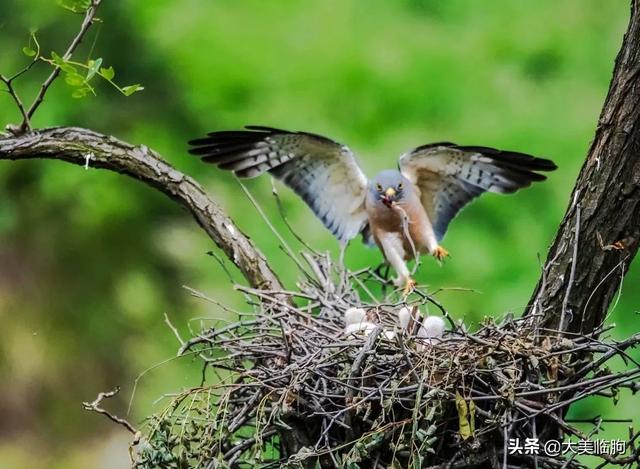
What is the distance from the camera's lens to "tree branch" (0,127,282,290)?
2096 mm

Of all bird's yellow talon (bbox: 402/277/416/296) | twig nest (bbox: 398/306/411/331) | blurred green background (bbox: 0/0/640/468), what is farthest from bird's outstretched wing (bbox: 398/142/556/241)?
blurred green background (bbox: 0/0/640/468)

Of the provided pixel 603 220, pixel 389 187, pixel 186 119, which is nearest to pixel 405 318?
pixel 603 220

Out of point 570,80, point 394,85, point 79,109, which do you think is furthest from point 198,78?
point 570,80

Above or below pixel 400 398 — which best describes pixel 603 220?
above

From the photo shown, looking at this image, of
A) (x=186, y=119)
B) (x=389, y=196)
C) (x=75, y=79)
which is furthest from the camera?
(x=186, y=119)

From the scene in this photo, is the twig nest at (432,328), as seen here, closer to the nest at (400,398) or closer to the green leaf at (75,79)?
the nest at (400,398)

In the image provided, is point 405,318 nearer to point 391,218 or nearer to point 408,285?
point 408,285

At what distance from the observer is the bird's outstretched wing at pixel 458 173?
2.33 m

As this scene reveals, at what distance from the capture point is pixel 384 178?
95.6 inches

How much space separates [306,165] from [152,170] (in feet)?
1.51

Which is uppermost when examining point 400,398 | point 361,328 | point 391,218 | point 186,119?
point 186,119

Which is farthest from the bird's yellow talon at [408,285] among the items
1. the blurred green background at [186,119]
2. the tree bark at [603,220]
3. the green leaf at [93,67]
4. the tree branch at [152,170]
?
the blurred green background at [186,119]

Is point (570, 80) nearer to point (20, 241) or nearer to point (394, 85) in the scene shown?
point (394, 85)

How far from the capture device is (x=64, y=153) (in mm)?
2102
